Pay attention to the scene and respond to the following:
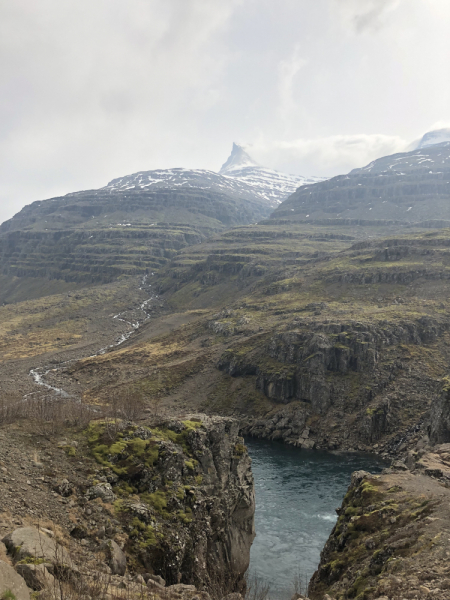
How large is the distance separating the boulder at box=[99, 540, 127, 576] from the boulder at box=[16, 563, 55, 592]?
8978 millimetres

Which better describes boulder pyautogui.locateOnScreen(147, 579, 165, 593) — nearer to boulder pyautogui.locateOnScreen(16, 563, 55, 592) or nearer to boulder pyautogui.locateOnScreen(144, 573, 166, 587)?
boulder pyautogui.locateOnScreen(144, 573, 166, 587)

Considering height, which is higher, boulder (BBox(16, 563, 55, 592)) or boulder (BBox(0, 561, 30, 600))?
boulder (BBox(0, 561, 30, 600))

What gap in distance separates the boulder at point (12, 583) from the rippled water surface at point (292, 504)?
121 feet

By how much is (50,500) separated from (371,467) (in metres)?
79.9

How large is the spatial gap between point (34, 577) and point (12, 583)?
1772 millimetres

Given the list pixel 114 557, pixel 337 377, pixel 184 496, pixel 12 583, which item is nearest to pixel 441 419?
pixel 337 377

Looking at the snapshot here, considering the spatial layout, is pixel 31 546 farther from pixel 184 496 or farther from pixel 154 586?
pixel 184 496

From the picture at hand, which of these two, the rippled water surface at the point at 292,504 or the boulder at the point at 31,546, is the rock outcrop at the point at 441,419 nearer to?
the rippled water surface at the point at 292,504

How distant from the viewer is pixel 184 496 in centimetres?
4253

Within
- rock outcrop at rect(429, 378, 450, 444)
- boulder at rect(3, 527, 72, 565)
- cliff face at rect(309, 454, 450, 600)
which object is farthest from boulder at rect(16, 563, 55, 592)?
rock outcrop at rect(429, 378, 450, 444)

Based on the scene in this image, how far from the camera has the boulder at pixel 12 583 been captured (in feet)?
63.3

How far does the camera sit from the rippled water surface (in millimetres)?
54375

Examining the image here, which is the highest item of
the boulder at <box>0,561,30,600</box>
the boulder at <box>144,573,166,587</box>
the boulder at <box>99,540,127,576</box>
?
the boulder at <box>0,561,30,600</box>

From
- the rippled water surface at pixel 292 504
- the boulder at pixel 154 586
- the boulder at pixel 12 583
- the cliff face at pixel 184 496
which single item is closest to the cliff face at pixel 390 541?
the rippled water surface at pixel 292 504
